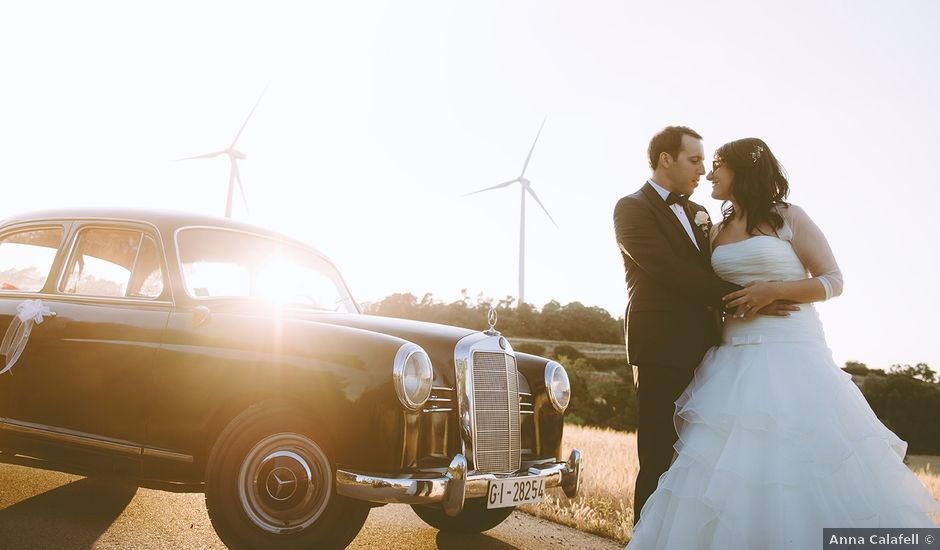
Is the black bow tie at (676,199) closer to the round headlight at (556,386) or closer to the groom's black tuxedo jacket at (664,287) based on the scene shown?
the groom's black tuxedo jacket at (664,287)

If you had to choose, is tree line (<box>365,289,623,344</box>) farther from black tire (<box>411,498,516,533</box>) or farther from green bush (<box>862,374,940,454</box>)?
black tire (<box>411,498,516,533</box>)

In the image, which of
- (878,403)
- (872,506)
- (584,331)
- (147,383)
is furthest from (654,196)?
(584,331)

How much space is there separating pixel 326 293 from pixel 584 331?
23.1 meters

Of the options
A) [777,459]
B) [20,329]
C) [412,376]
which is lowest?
[777,459]

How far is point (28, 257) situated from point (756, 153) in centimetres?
500

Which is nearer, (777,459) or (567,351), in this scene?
(777,459)

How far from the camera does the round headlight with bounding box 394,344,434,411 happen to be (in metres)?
3.67

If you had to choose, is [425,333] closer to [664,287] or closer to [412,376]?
[412,376]

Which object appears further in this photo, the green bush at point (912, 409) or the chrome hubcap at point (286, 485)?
the green bush at point (912, 409)

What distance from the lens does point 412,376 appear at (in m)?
3.74

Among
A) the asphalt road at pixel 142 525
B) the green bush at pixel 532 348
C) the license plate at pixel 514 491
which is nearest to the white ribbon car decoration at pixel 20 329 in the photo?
the asphalt road at pixel 142 525

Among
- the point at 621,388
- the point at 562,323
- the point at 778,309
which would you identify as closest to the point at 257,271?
the point at 778,309

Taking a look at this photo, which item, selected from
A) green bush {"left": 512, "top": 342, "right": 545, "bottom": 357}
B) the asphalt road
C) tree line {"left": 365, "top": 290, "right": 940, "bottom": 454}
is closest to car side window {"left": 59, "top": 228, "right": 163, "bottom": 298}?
the asphalt road

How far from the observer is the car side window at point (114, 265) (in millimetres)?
4648
